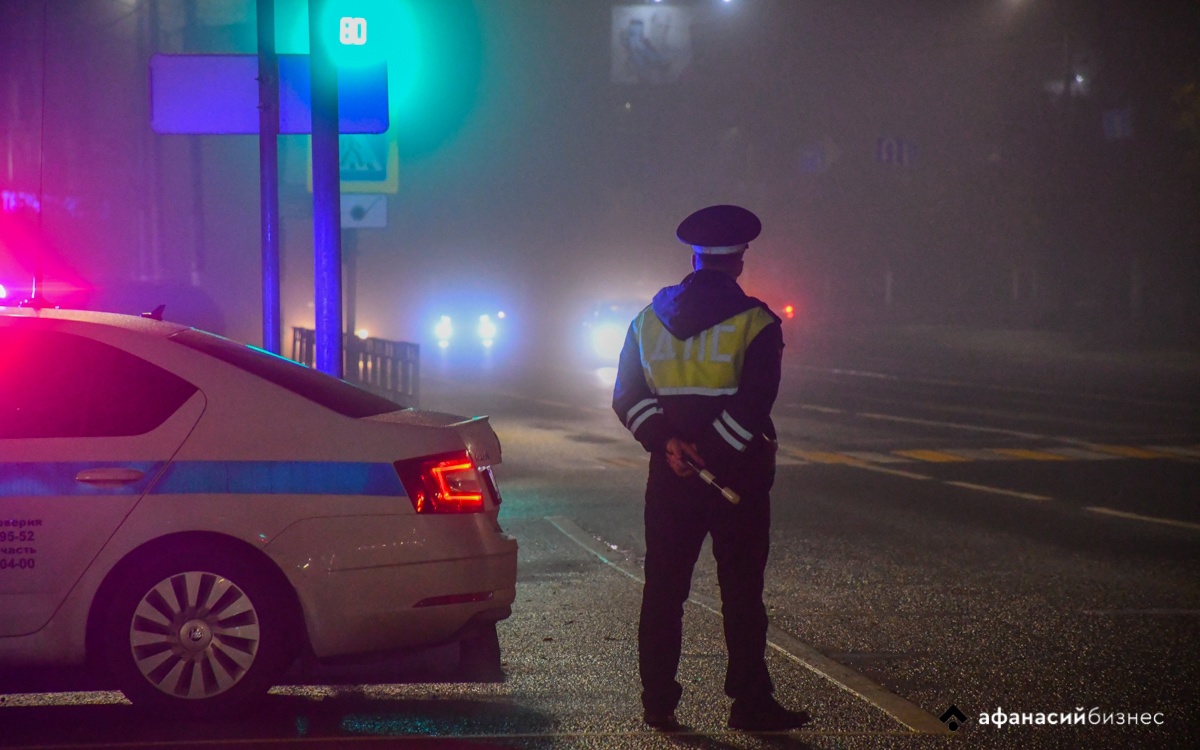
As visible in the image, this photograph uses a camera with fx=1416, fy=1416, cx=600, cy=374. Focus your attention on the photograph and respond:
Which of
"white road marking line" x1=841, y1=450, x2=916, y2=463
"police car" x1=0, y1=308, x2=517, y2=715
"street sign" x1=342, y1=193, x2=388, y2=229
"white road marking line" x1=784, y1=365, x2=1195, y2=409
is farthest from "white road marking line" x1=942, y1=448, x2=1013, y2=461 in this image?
"police car" x1=0, y1=308, x2=517, y2=715

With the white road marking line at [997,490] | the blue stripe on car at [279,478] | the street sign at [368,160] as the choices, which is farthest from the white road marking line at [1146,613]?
the street sign at [368,160]

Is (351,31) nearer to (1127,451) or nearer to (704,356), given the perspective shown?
(704,356)

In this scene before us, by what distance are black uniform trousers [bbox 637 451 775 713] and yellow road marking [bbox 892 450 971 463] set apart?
34.3 feet

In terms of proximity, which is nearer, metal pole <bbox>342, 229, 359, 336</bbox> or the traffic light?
the traffic light

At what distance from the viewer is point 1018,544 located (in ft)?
32.8

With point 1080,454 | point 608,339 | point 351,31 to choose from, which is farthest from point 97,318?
point 608,339

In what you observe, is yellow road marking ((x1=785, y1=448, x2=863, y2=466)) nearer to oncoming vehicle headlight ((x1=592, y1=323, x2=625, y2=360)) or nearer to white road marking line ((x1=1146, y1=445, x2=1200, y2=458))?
white road marking line ((x1=1146, y1=445, x2=1200, y2=458))

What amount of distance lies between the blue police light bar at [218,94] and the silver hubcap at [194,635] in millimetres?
5970

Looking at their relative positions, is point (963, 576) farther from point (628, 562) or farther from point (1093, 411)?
point (1093, 411)

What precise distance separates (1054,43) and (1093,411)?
2516 centimetres

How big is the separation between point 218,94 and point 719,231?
6578 mm

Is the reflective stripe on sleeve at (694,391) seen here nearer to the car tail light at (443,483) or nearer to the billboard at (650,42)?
the car tail light at (443,483)

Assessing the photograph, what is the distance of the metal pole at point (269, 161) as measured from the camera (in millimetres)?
10289

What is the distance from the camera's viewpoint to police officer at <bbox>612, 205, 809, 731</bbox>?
207 inches
